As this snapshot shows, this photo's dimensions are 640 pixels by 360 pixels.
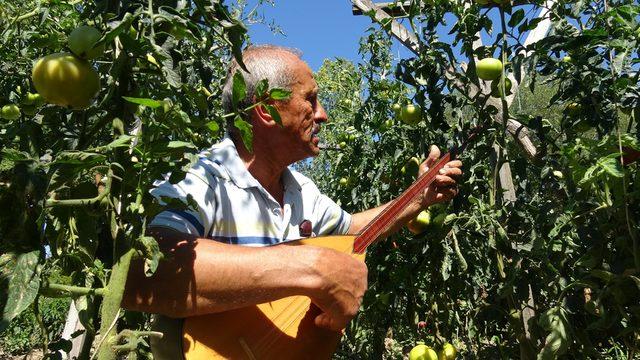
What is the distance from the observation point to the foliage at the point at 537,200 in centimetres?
175

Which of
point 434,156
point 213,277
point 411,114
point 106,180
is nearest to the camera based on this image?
point 106,180

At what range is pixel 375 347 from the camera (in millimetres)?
3262

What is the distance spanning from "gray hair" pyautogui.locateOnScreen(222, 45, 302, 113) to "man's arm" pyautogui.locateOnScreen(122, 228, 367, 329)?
717 millimetres

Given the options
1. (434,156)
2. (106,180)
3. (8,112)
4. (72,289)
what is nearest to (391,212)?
(434,156)

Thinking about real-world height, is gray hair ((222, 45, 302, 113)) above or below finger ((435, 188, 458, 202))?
above

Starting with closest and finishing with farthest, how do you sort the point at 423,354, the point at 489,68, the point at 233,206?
the point at 233,206
the point at 489,68
the point at 423,354

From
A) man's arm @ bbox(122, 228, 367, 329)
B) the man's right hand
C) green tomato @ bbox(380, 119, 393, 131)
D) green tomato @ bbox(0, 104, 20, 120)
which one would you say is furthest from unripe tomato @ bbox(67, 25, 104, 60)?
green tomato @ bbox(380, 119, 393, 131)

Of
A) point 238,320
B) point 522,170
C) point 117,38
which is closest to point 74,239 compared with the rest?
point 117,38

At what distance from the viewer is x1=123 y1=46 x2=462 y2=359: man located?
1.36 metres

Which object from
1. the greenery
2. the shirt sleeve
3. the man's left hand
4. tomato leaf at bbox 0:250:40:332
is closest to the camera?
tomato leaf at bbox 0:250:40:332

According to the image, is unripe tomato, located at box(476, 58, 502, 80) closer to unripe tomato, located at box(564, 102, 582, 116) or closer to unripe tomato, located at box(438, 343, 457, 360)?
unripe tomato, located at box(564, 102, 582, 116)

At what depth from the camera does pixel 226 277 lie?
1367mm

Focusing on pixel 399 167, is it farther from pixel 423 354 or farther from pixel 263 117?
pixel 263 117

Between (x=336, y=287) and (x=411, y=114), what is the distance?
127cm
